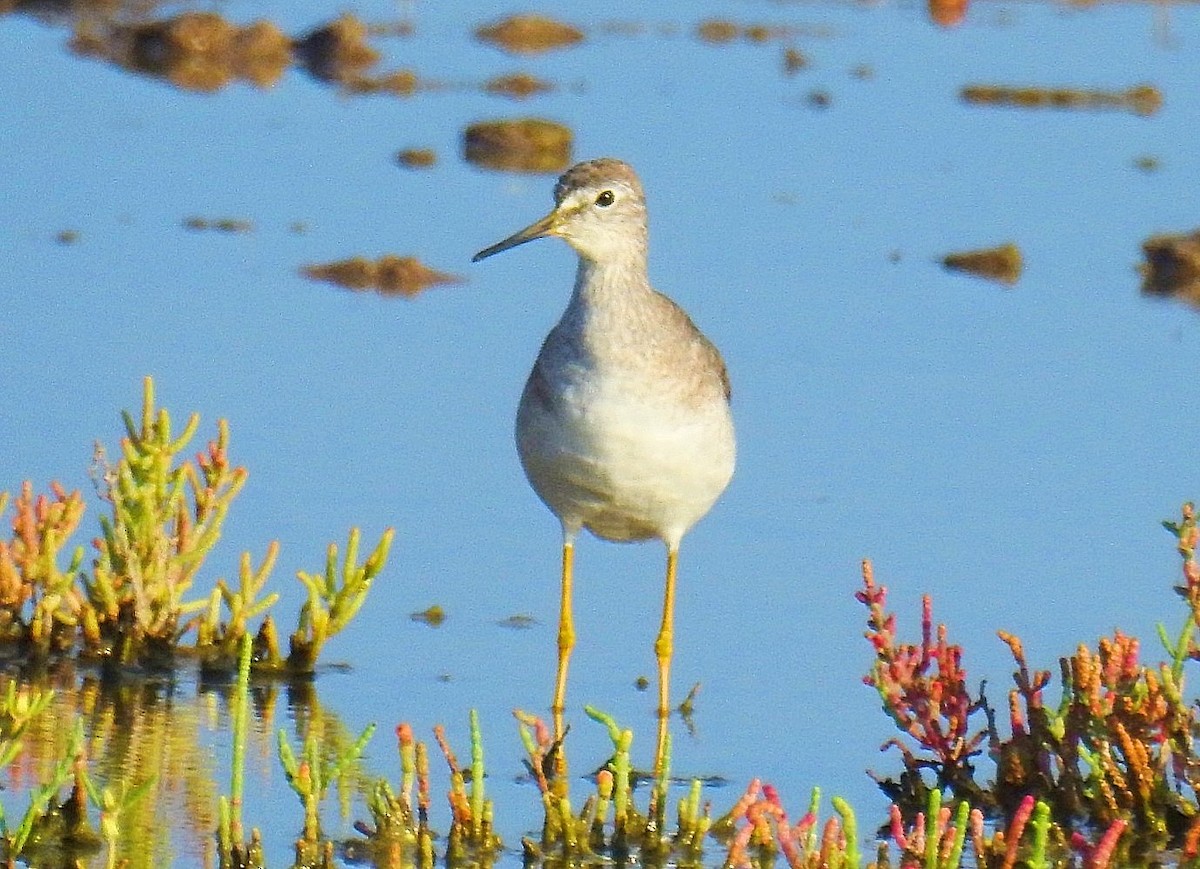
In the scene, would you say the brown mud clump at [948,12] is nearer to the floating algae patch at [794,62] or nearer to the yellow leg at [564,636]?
the floating algae patch at [794,62]

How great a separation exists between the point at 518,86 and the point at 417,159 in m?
1.95

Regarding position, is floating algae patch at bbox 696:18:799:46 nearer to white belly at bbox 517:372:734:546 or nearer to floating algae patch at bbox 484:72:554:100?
floating algae patch at bbox 484:72:554:100

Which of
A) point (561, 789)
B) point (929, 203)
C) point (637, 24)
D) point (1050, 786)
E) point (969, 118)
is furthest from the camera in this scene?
point (637, 24)

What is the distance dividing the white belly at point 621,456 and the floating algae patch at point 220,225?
483 centimetres

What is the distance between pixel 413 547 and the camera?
27.1ft

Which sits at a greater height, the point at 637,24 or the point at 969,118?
the point at 637,24

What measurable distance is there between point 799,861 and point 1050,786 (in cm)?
128

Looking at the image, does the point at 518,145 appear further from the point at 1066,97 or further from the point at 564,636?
the point at 564,636

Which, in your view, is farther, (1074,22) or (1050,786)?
(1074,22)

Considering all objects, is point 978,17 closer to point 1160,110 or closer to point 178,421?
point 1160,110

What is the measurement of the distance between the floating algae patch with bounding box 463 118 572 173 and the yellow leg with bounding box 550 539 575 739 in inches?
238

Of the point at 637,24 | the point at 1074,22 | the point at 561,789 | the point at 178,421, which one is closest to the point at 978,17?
the point at 1074,22

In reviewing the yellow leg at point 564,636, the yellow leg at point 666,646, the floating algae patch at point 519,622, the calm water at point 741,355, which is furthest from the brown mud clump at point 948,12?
the yellow leg at point 564,636

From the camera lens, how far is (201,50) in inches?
602
